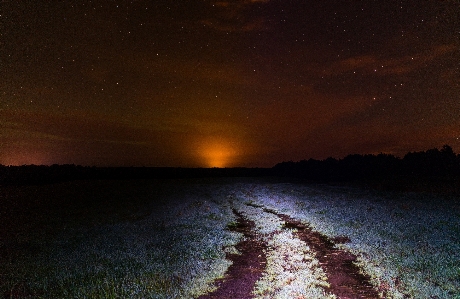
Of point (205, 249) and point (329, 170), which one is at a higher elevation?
point (329, 170)

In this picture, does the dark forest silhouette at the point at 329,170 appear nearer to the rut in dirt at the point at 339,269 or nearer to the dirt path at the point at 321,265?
the rut in dirt at the point at 339,269

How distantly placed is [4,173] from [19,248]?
217 feet

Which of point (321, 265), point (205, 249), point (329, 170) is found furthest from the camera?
point (329, 170)

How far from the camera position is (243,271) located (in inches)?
617

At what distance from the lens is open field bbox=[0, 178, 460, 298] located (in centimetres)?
1352

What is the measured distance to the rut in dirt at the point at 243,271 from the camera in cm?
1286

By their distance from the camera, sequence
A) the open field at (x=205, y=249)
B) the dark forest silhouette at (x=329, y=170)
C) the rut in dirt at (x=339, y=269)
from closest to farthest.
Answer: the rut in dirt at (x=339, y=269) < the open field at (x=205, y=249) < the dark forest silhouette at (x=329, y=170)

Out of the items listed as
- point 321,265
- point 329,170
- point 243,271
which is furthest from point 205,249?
point 329,170

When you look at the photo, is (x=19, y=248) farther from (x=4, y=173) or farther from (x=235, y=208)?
(x=4, y=173)

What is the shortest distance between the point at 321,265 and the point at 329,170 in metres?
113

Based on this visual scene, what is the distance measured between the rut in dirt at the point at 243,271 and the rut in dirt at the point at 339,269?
3157 millimetres

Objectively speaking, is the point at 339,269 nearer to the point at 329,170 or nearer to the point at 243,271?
the point at 243,271

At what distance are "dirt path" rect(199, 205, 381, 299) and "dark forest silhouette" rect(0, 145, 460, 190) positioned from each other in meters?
68.8

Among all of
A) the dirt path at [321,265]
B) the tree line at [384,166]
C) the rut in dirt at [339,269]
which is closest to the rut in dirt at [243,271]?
the dirt path at [321,265]
